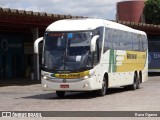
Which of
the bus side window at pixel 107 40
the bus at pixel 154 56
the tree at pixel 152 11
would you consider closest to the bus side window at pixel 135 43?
the bus side window at pixel 107 40

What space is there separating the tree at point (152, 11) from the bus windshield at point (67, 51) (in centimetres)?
5536

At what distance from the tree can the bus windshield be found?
55.4 m

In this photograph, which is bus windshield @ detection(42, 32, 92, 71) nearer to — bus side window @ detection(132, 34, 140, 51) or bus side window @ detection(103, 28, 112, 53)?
bus side window @ detection(103, 28, 112, 53)

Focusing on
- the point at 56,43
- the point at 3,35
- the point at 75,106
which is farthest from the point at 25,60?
the point at 75,106

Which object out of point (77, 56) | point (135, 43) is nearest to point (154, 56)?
point (135, 43)

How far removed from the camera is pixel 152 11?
3017 inches

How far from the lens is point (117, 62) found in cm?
2441

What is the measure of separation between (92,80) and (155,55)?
30370 mm

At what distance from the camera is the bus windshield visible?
2033 cm

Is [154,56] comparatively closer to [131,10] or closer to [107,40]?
[107,40]

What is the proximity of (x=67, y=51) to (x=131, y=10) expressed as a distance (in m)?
71.6

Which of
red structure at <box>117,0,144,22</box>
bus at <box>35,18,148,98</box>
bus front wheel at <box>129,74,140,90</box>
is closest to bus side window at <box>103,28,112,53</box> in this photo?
bus at <box>35,18,148,98</box>

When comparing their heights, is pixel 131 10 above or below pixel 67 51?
above

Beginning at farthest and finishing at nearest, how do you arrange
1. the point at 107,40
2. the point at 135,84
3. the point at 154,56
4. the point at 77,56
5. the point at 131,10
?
the point at 131,10 < the point at 154,56 < the point at 135,84 < the point at 107,40 < the point at 77,56
